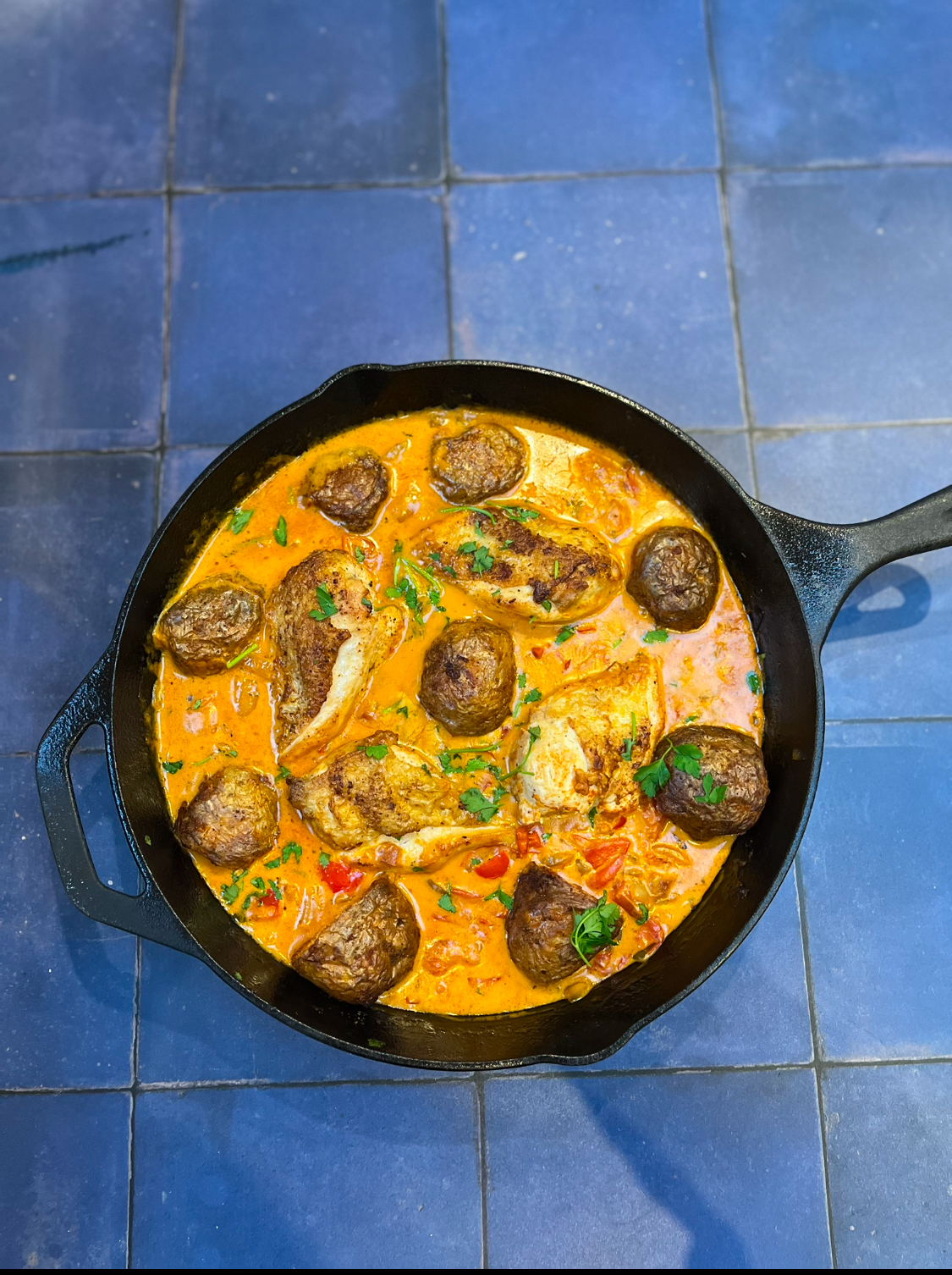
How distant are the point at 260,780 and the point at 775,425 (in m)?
2.72

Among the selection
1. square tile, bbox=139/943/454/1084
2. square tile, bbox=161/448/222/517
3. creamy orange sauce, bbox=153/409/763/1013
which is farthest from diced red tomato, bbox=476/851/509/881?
square tile, bbox=161/448/222/517

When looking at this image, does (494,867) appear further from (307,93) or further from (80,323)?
(307,93)

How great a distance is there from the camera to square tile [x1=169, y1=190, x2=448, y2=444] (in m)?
4.38

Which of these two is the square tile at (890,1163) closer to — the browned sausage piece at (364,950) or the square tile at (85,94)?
the browned sausage piece at (364,950)

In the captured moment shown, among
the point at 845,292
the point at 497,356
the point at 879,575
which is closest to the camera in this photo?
the point at 879,575

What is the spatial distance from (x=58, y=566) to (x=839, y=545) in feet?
10.6

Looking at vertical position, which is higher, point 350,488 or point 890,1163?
point 350,488

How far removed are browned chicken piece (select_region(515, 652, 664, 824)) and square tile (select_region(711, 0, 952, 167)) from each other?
278 cm

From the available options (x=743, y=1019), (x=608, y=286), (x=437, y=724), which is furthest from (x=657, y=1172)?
(x=608, y=286)

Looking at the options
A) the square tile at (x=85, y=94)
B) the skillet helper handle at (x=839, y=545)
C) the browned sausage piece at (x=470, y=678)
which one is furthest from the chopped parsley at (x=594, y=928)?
the square tile at (x=85, y=94)

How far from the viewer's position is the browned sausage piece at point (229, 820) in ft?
11.3

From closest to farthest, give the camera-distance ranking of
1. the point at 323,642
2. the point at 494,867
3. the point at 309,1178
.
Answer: the point at 323,642 → the point at 494,867 → the point at 309,1178

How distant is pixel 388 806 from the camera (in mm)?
3488

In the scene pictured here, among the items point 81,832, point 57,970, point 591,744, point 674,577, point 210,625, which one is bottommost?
point 57,970
